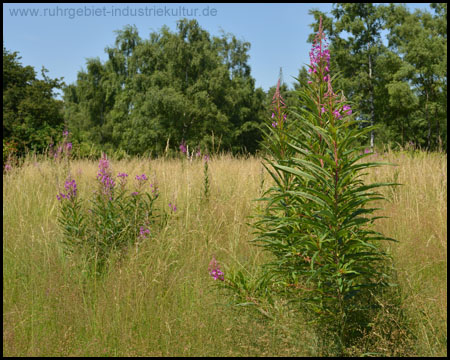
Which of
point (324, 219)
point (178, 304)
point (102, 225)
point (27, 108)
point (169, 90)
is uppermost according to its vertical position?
point (169, 90)

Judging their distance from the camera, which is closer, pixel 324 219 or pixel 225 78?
pixel 324 219

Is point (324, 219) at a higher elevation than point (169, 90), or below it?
below

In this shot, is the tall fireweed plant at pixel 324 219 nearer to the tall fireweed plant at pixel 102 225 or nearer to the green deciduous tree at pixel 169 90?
the tall fireweed plant at pixel 102 225

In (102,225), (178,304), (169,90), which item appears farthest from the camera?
(169,90)

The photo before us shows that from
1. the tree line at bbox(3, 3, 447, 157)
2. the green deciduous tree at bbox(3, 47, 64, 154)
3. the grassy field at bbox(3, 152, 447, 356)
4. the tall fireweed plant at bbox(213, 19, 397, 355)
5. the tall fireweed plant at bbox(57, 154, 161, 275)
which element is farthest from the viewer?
the tree line at bbox(3, 3, 447, 157)

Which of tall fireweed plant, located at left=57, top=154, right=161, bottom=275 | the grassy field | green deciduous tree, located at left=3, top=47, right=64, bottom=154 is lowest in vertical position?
the grassy field

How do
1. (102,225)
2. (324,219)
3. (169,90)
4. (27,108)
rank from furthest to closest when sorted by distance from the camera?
(169,90) → (27,108) → (102,225) → (324,219)

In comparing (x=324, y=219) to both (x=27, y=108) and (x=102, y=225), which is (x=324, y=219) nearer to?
(x=102, y=225)

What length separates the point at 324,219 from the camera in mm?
2205

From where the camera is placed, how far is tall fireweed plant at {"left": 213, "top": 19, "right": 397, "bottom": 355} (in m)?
2.07

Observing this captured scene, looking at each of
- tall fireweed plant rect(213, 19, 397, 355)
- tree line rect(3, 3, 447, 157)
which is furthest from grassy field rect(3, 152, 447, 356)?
tree line rect(3, 3, 447, 157)

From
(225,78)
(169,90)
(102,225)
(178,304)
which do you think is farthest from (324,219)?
(225,78)

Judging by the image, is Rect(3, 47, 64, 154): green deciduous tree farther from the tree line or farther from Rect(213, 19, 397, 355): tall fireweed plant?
Rect(213, 19, 397, 355): tall fireweed plant

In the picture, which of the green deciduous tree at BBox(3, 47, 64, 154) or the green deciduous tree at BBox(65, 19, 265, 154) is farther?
the green deciduous tree at BBox(65, 19, 265, 154)
